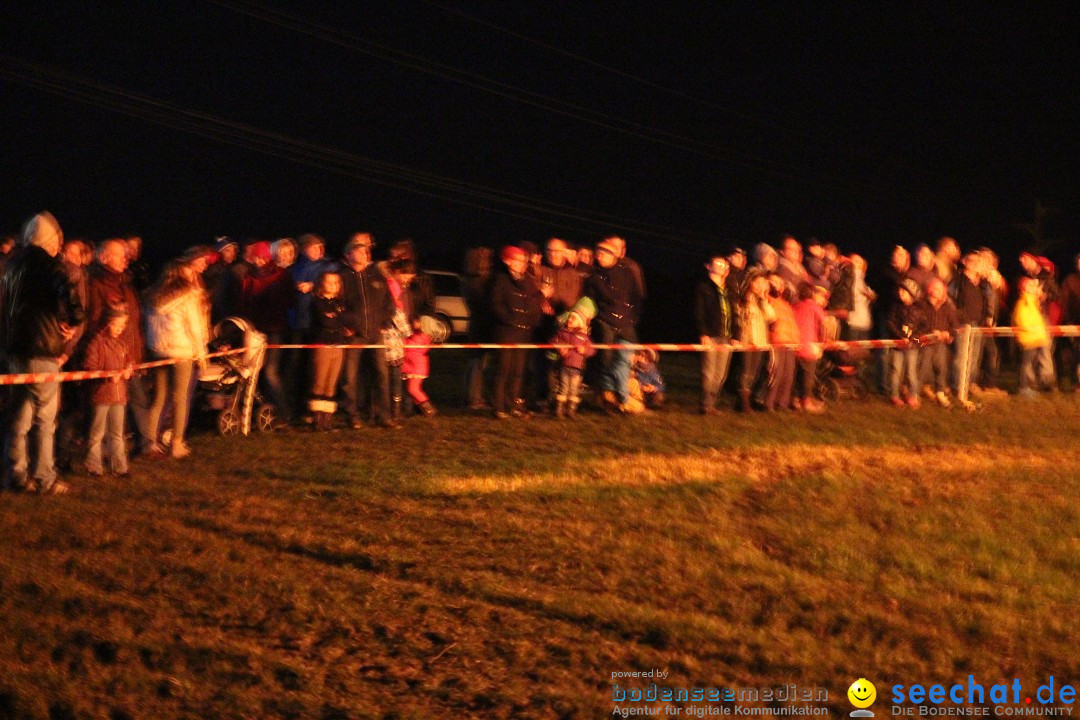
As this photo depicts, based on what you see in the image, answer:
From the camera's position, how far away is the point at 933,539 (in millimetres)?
9656

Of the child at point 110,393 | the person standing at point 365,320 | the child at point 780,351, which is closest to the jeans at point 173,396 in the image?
the child at point 110,393

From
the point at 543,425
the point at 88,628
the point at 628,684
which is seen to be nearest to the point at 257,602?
the point at 88,628

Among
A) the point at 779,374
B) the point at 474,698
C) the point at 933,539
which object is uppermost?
the point at 779,374

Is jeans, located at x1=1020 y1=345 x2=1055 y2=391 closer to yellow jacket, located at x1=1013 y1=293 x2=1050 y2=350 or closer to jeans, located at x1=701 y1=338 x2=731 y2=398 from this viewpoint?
yellow jacket, located at x1=1013 y1=293 x2=1050 y2=350

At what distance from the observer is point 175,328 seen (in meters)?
12.3

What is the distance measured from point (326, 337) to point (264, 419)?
1.12m

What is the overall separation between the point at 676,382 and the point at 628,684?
13.8m

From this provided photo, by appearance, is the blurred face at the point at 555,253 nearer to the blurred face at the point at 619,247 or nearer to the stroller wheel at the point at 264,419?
the blurred face at the point at 619,247

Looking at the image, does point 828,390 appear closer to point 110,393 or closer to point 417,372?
point 417,372

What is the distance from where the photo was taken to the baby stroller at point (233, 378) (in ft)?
45.0

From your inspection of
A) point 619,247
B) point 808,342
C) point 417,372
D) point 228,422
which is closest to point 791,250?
point 808,342

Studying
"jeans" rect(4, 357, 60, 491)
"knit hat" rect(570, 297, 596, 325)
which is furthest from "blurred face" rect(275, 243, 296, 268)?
"jeans" rect(4, 357, 60, 491)

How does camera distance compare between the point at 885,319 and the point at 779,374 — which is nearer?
the point at 779,374

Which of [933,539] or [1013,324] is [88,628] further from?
[1013,324]
